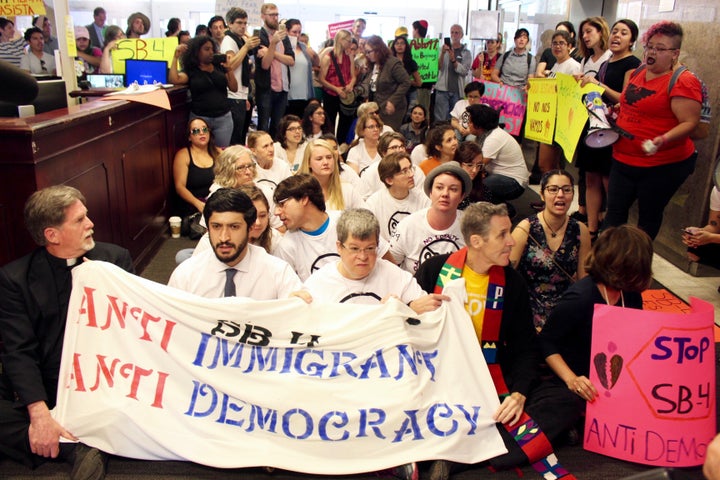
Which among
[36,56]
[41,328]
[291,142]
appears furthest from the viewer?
[36,56]

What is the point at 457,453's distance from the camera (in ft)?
8.89

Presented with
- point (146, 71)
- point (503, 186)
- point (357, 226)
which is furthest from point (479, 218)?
point (146, 71)

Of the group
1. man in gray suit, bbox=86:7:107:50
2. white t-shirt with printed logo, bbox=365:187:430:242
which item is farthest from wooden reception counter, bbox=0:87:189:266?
man in gray suit, bbox=86:7:107:50

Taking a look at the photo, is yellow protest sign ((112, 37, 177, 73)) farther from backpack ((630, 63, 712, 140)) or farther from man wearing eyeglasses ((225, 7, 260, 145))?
backpack ((630, 63, 712, 140))

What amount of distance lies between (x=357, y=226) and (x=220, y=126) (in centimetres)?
449

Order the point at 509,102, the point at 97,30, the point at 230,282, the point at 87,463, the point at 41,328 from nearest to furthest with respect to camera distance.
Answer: the point at 87,463, the point at 41,328, the point at 230,282, the point at 509,102, the point at 97,30

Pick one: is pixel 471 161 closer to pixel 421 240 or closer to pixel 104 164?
pixel 421 240

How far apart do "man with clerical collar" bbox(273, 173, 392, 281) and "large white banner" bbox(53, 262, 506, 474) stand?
822 millimetres

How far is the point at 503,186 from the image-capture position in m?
6.23

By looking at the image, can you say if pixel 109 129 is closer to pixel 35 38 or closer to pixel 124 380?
pixel 124 380

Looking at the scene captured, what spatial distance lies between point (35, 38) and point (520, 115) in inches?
225

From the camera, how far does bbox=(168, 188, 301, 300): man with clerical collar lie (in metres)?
3.06

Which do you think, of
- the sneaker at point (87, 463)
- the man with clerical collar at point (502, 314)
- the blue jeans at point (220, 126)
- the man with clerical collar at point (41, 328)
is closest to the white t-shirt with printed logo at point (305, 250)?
the man with clerical collar at point (502, 314)

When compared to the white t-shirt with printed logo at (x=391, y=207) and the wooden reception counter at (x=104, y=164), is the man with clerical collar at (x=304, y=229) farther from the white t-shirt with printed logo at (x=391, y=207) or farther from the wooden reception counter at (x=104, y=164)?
the wooden reception counter at (x=104, y=164)
